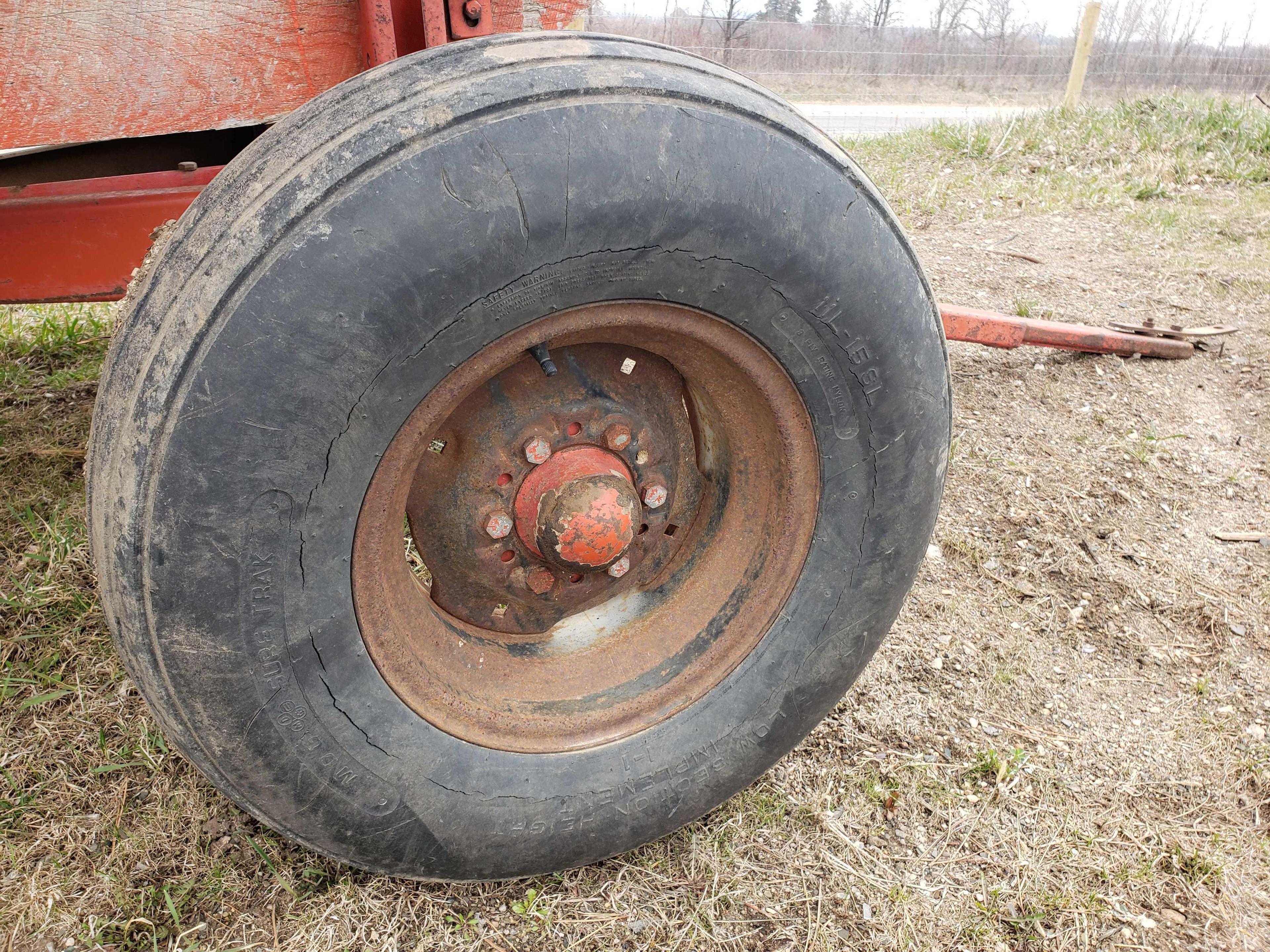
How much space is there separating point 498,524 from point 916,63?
16.7 metres

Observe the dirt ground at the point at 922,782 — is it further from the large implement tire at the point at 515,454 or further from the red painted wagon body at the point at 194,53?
the red painted wagon body at the point at 194,53

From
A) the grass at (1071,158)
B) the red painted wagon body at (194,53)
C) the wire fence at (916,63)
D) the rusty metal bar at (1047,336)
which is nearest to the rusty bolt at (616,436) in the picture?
the red painted wagon body at (194,53)

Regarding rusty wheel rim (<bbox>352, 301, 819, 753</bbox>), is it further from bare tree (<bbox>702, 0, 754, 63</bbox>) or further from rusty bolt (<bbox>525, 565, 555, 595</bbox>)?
bare tree (<bbox>702, 0, 754, 63</bbox>)

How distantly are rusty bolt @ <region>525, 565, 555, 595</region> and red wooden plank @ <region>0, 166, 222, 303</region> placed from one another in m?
1.04

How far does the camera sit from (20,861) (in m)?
1.62

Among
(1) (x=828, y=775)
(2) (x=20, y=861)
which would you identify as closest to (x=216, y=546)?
(2) (x=20, y=861)

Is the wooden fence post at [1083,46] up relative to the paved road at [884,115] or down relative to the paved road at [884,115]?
up

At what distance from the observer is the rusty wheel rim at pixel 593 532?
139 cm

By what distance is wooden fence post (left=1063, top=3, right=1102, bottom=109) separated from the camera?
8.97 metres

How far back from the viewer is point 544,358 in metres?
1.39

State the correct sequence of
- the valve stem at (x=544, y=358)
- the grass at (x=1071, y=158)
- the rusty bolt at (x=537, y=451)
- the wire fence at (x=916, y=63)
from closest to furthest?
the valve stem at (x=544, y=358)
the rusty bolt at (x=537, y=451)
the grass at (x=1071, y=158)
the wire fence at (x=916, y=63)

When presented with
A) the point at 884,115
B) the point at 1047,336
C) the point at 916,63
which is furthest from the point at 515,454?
the point at 916,63

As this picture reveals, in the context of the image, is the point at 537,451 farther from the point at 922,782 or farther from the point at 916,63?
the point at 916,63

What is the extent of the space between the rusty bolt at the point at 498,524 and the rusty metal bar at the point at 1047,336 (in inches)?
60.4
